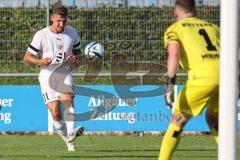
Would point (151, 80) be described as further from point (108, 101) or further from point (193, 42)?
point (193, 42)

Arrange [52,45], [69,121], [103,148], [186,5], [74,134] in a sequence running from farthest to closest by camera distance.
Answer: [103,148] < [52,45] < [69,121] < [74,134] < [186,5]

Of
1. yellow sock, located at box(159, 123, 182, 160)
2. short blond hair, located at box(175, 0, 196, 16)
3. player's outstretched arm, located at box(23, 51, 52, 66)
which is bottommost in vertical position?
yellow sock, located at box(159, 123, 182, 160)

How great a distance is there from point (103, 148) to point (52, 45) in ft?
6.57

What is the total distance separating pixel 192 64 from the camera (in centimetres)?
1077

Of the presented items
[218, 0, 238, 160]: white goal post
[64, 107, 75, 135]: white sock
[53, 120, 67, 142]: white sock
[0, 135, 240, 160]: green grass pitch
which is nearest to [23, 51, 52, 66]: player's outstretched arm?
[64, 107, 75, 135]: white sock

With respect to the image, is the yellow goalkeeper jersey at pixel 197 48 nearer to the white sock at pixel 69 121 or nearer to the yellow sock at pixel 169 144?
the yellow sock at pixel 169 144

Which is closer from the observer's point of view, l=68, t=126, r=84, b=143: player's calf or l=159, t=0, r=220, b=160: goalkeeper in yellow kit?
l=159, t=0, r=220, b=160: goalkeeper in yellow kit

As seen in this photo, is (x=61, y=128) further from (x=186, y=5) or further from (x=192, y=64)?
(x=186, y=5)

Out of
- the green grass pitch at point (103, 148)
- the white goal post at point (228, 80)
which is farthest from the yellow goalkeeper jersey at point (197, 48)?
the green grass pitch at point (103, 148)

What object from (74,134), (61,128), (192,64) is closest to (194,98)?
(192,64)

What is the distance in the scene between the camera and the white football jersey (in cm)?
1548

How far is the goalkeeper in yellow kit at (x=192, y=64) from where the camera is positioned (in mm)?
10625

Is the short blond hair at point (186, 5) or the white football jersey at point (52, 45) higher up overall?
the short blond hair at point (186, 5)

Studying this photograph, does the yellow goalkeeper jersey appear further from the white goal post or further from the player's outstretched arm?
the player's outstretched arm
